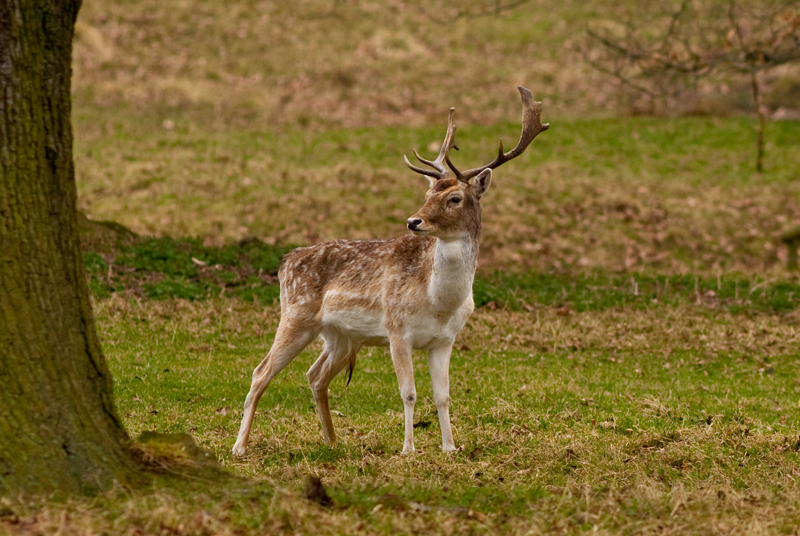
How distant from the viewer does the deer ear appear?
741cm

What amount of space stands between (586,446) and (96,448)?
383 cm

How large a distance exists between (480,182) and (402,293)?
108 cm

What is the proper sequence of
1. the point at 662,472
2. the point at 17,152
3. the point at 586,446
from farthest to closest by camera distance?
1. the point at 586,446
2. the point at 662,472
3. the point at 17,152

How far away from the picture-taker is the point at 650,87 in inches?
1140

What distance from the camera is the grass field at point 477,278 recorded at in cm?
557

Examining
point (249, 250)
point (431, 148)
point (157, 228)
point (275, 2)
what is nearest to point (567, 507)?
point (249, 250)

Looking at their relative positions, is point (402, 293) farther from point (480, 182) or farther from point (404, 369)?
point (480, 182)

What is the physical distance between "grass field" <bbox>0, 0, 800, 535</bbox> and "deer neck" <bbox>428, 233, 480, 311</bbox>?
47.2 inches

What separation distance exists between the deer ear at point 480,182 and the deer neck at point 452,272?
1.22 ft

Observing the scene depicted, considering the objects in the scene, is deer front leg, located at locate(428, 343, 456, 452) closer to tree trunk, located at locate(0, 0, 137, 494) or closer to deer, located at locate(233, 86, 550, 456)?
deer, located at locate(233, 86, 550, 456)

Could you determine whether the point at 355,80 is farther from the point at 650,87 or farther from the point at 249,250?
the point at 249,250

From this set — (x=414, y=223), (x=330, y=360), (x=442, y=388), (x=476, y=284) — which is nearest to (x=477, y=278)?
(x=476, y=284)

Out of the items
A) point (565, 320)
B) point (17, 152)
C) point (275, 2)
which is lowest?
point (565, 320)

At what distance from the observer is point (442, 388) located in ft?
25.0
